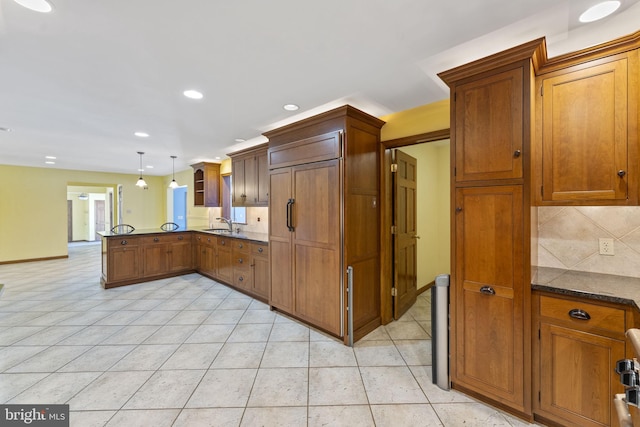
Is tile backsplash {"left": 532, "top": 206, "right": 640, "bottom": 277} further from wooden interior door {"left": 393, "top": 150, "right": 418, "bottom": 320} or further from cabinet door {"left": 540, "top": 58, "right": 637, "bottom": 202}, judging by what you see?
wooden interior door {"left": 393, "top": 150, "right": 418, "bottom": 320}

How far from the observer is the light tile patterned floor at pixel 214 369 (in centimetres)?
181

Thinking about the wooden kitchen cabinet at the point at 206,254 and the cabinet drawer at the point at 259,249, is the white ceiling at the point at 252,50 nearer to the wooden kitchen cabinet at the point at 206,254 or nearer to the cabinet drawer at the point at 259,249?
the cabinet drawer at the point at 259,249

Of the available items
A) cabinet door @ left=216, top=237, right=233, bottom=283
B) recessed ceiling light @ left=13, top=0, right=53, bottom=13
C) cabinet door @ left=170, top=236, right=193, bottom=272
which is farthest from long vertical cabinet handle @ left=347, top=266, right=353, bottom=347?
cabinet door @ left=170, top=236, right=193, bottom=272

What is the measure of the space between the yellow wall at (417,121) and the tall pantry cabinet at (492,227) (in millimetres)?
663

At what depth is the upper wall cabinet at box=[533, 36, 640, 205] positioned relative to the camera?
1.58m

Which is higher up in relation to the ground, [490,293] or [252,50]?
[252,50]

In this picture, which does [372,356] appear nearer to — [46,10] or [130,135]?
[46,10]

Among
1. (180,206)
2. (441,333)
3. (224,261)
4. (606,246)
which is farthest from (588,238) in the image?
(180,206)

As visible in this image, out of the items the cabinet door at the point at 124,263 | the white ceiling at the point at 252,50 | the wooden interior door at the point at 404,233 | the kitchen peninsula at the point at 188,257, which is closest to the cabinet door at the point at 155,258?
the kitchen peninsula at the point at 188,257

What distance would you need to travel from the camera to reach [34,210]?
684cm

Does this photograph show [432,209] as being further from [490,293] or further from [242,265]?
[242,265]

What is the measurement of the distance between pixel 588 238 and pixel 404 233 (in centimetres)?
171

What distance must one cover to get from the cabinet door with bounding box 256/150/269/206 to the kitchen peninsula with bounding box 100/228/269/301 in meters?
0.62

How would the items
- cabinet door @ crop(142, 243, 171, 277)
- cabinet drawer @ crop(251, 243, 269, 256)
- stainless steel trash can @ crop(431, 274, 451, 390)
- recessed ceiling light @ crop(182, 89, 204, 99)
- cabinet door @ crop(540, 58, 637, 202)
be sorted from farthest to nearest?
cabinet door @ crop(142, 243, 171, 277) → cabinet drawer @ crop(251, 243, 269, 256) → recessed ceiling light @ crop(182, 89, 204, 99) → stainless steel trash can @ crop(431, 274, 451, 390) → cabinet door @ crop(540, 58, 637, 202)
